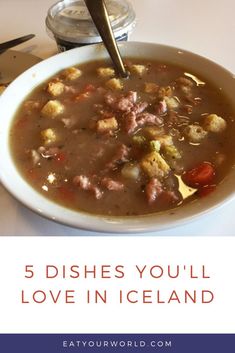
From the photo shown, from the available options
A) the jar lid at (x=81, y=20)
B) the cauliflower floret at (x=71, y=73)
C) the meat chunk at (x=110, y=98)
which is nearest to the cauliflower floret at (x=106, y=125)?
the meat chunk at (x=110, y=98)

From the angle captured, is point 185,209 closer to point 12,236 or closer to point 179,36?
point 12,236

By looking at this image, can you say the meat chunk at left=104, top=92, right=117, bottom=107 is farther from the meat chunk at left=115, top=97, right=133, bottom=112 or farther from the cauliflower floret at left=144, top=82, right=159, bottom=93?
the cauliflower floret at left=144, top=82, right=159, bottom=93

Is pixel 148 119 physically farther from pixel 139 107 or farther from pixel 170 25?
pixel 170 25

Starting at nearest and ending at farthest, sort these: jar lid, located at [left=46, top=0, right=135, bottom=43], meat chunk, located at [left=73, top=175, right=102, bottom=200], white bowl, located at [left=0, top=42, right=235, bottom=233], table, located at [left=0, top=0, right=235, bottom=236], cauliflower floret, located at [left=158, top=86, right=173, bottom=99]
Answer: white bowl, located at [left=0, top=42, right=235, bottom=233], meat chunk, located at [left=73, top=175, right=102, bottom=200], cauliflower floret, located at [left=158, top=86, right=173, bottom=99], jar lid, located at [left=46, top=0, right=135, bottom=43], table, located at [left=0, top=0, right=235, bottom=236]

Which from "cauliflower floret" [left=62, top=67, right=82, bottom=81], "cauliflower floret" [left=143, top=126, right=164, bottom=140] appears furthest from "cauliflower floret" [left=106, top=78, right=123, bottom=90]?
"cauliflower floret" [left=143, top=126, right=164, bottom=140]

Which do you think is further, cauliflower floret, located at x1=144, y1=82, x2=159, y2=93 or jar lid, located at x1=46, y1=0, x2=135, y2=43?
jar lid, located at x1=46, y1=0, x2=135, y2=43

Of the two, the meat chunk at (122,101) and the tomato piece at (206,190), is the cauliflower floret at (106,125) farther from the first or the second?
the tomato piece at (206,190)

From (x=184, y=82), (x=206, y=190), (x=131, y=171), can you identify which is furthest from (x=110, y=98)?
(x=206, y=190)
